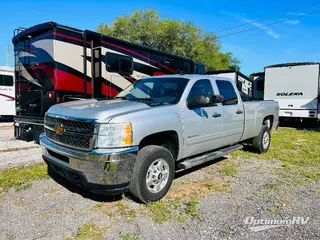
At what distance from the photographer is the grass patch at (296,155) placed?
546cm

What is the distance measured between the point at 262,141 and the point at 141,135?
455cm

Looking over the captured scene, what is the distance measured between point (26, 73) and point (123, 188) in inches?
217

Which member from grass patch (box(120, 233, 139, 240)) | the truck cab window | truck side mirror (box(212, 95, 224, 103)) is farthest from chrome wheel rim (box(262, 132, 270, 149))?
grass patch (box(120, 233, 139, 240))

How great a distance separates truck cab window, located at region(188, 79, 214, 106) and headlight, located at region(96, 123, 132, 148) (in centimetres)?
158

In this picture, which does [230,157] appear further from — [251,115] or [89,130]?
[89,130]

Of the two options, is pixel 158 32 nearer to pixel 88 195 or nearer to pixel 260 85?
pixel 260 85

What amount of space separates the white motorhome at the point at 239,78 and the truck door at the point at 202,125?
1084 centimetres

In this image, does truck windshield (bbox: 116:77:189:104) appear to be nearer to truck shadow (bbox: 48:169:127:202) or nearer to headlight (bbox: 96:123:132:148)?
headlight (bbox: 96:123:132:148)

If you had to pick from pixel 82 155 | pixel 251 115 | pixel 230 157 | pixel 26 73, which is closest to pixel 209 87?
pixel 251 115

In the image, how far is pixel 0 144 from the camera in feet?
26.6

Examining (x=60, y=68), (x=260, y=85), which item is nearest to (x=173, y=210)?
(x=60, y=68)

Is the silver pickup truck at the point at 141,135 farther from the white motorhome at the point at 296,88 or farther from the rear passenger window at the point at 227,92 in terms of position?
the white motorhome at the point at 296,88

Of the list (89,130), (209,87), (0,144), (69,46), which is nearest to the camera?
(89,130)

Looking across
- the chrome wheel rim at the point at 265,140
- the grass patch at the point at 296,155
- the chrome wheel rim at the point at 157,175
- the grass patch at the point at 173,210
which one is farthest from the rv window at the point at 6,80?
the grass patch at the point at 173,210
